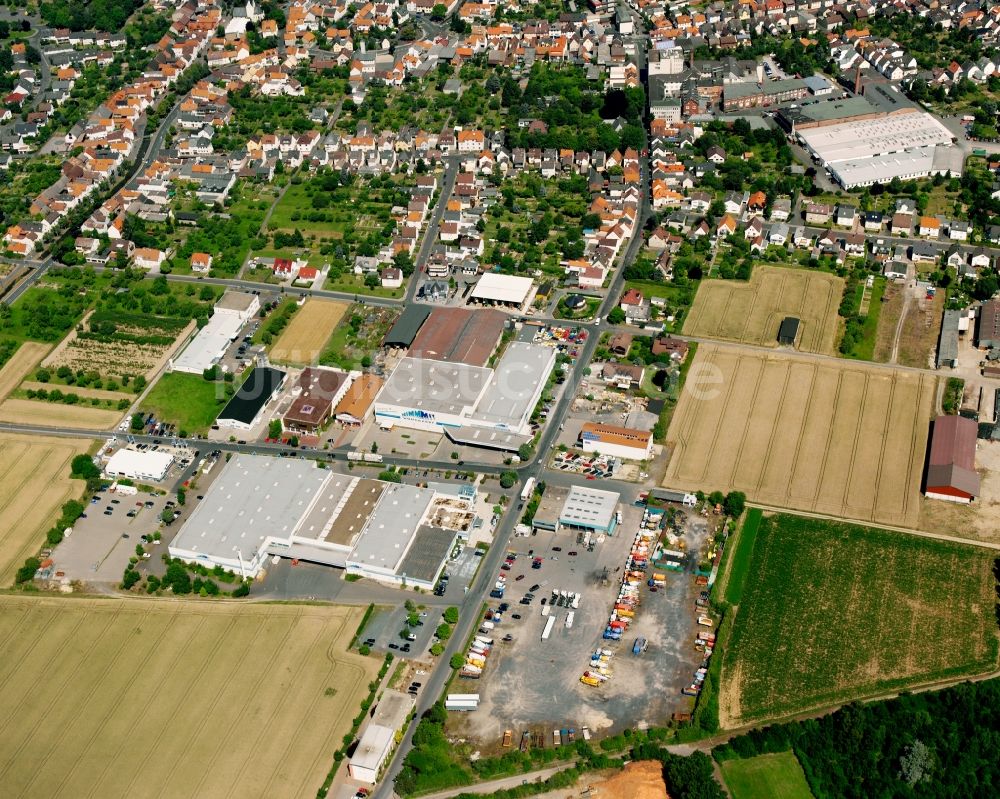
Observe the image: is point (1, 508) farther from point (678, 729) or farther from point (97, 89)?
point (97, 89)

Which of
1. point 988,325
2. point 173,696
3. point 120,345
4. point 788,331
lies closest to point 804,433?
point 788,331

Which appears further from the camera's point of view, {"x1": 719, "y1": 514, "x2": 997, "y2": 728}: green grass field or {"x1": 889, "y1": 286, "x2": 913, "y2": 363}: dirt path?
{"x1": 889, "y1": 286, "x2": 913, "y2": 363}: dirt path

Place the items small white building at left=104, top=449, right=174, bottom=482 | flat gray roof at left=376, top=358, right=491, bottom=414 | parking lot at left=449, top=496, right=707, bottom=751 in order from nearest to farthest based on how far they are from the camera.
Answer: parking lot at left=449, top=496, right=707, bottom=751
small white building at left=104, top=449, right=174, bottom=482
flat gray roof at left=376, top=358, right=491, bottom=414

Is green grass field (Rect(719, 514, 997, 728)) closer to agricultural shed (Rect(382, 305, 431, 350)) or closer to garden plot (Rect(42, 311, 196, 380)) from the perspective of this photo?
agricultural shed (Rect(382, 305, 431, 350))

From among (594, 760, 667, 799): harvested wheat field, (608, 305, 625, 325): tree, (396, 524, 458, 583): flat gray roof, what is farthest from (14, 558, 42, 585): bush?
(608, 305, 625, 325): tree

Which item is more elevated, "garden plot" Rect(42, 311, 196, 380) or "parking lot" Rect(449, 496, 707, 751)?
"garden plot" Rect(42, 311, 196, 380)
